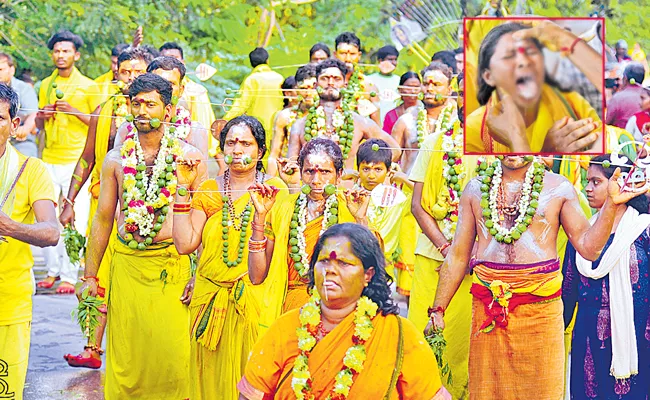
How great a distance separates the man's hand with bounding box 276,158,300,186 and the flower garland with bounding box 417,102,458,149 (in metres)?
2.51

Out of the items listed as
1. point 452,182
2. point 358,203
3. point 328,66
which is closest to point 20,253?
point 358,203

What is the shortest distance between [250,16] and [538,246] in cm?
1214

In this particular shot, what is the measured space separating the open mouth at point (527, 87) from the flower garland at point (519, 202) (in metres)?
0.85

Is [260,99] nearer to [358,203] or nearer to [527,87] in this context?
[358,203]

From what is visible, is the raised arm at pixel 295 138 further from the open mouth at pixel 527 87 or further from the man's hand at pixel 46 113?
the open mouth at pixel 527 87

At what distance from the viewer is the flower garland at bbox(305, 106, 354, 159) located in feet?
32.5

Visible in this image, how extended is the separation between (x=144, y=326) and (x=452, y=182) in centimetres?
204

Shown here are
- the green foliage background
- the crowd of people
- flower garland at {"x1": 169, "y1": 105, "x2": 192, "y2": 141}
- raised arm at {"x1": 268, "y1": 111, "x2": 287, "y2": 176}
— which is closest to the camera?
the crowd of people

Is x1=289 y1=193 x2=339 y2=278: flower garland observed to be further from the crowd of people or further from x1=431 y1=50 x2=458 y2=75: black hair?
x1=431 y1=50 x2=458 y2=75: black hair

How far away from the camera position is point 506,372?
6.77m

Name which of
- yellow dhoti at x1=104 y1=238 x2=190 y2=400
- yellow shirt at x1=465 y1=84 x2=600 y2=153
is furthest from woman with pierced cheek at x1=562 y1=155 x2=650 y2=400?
yellow dhoti at x1=104 y1=238 x2=190 y2=400

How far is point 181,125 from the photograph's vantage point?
8.35 meters

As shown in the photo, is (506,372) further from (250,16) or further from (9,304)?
(250,16)

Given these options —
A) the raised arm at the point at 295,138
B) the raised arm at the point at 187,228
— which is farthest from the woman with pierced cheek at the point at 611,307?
the raised arm at the point at 295,138
